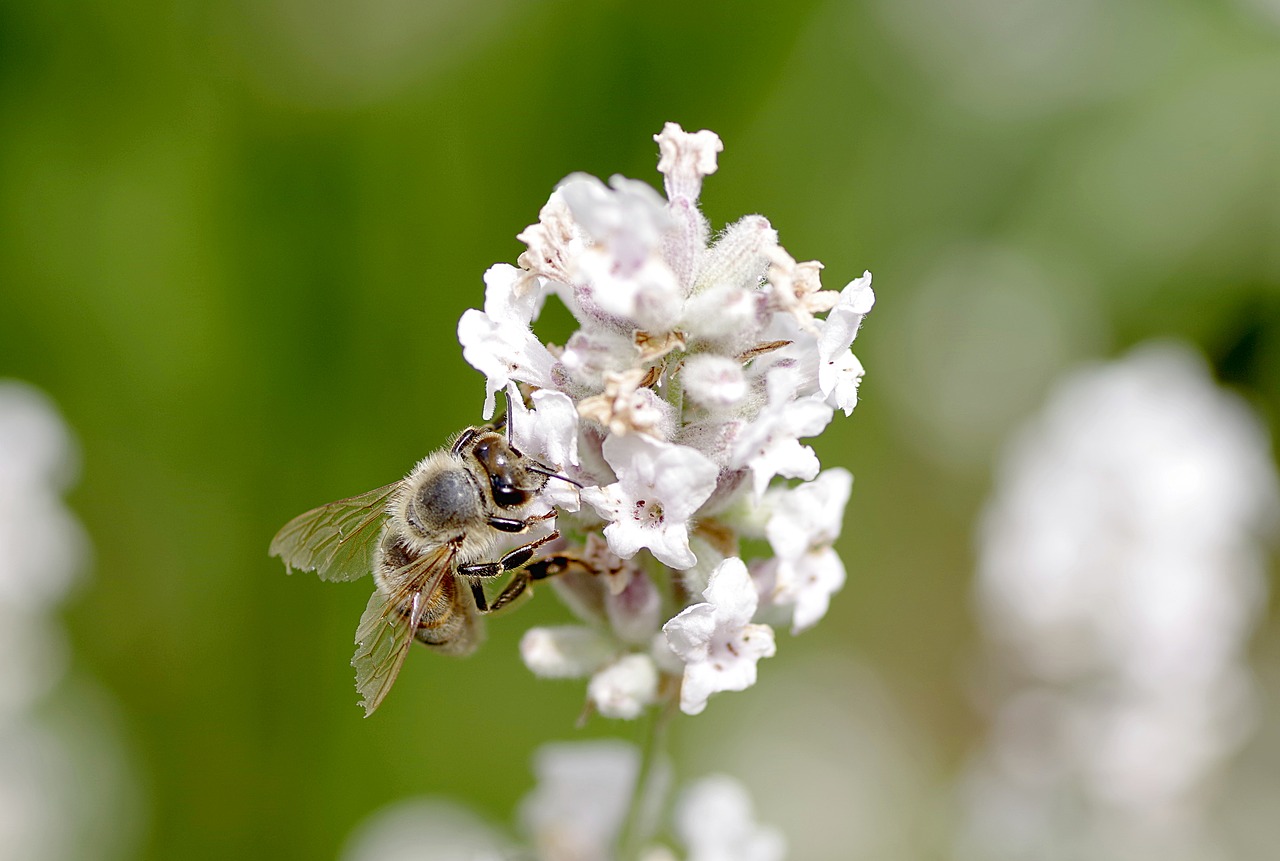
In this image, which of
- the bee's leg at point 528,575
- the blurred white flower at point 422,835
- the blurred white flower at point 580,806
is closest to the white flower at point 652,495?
the bee's leg at point 528,575

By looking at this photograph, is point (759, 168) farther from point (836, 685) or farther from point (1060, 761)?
point (1060, 761)

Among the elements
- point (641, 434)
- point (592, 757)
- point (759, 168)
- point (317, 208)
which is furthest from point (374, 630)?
point (759, 168)

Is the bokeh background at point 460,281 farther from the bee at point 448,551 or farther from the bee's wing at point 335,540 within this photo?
the bee at point 448,551

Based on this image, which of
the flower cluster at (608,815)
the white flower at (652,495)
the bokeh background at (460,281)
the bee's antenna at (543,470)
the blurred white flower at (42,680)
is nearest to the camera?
the white flower at (652,495)

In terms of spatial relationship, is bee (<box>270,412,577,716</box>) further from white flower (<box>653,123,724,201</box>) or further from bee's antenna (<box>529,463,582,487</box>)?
white flower (<box>653,123,724,201</box>)

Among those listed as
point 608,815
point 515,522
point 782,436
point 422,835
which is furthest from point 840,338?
point 422,835

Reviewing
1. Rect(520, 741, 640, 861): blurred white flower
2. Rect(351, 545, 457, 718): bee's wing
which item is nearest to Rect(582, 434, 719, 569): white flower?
Rect(351, 545, 457, 718): bee's wing

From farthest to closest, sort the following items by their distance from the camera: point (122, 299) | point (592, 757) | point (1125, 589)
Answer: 1. point (122, 299)
2. point (1125, 589)
3. point (592, 757)
